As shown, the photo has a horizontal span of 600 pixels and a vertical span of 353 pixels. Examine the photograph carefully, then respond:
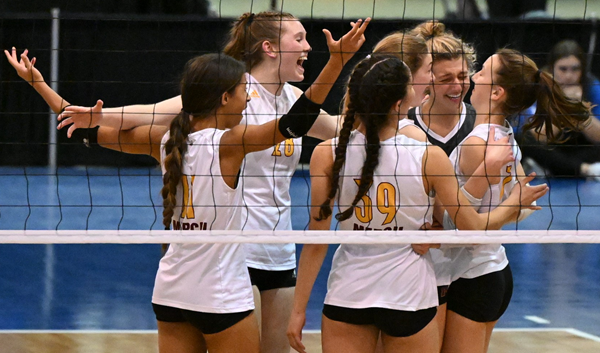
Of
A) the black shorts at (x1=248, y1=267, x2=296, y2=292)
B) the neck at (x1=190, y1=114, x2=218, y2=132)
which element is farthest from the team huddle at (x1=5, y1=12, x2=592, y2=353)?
the black shorts at (x1=248, y1=267, x2=296, y2=292)

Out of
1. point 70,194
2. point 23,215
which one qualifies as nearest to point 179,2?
point 70,194

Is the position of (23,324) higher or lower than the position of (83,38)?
lower

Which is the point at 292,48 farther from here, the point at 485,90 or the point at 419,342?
the point at 419,342

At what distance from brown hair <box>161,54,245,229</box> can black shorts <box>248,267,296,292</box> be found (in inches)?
26.4

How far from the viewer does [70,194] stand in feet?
31.3

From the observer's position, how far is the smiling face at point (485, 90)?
2816mm

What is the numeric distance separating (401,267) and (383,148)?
1.31ft

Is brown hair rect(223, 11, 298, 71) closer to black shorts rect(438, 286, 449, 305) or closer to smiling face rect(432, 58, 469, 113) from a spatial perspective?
smiling face rect(432, 58, 469, 113)

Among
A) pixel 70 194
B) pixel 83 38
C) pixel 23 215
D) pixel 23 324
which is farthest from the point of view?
pixel 83 38

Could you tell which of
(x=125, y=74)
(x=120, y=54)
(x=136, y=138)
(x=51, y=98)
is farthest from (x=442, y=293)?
(x=125, y=74)

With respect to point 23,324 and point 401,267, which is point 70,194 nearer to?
point 23,324

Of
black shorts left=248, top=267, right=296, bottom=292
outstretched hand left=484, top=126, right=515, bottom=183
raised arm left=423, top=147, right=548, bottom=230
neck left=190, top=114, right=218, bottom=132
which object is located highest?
neck left=190, top=114, right=218, bottom=132

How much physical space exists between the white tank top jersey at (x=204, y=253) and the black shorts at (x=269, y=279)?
533 mm

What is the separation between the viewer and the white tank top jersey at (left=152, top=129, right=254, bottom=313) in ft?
8.25
